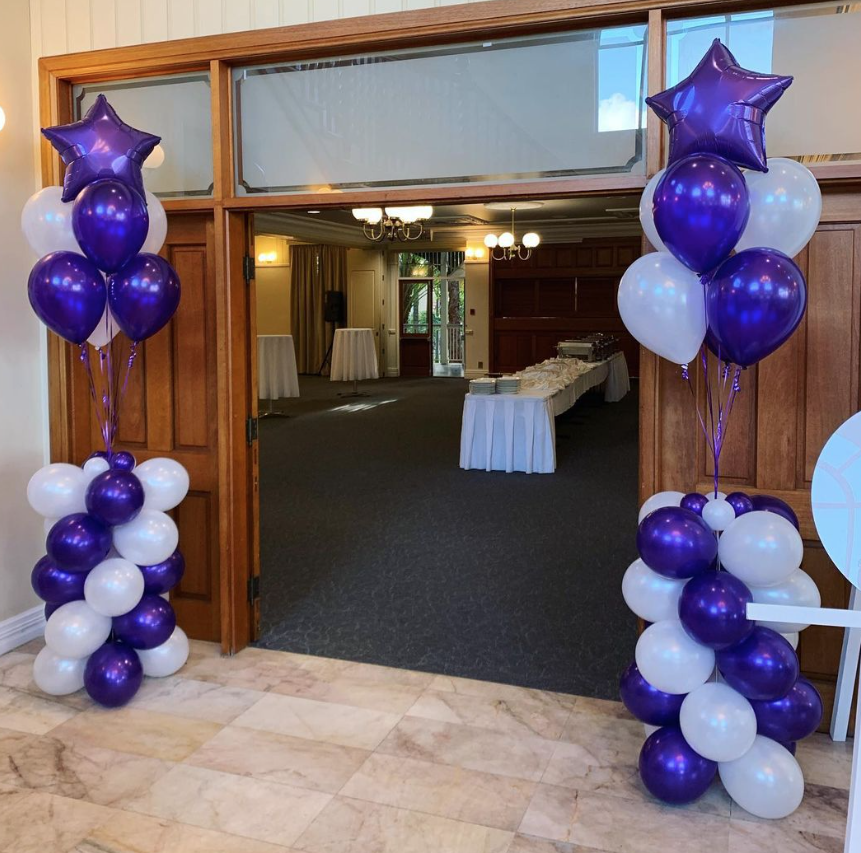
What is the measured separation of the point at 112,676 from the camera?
332cm

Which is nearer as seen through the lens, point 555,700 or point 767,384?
point 767,384

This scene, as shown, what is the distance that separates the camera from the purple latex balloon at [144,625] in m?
3.46

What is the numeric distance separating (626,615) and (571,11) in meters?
2.83

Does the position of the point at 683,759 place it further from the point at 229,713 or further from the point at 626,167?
the point at 626,167

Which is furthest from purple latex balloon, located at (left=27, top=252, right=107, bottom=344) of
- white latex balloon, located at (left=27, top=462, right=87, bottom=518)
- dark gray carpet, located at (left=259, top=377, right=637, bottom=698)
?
dark gray carpet, located at (left=259, top=377, right=637, bottom=698)

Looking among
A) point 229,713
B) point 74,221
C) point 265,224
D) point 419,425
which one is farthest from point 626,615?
point 265,224

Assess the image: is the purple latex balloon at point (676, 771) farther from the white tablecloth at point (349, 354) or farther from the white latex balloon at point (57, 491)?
the white tablecloth at point (349, 354)

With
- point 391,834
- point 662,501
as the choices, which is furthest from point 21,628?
point 662,501

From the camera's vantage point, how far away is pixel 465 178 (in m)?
3.49

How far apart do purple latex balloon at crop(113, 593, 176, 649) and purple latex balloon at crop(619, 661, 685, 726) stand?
1.85 meters

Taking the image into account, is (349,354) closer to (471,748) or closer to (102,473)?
(102,473)

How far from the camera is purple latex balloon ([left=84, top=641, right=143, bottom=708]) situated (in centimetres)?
332

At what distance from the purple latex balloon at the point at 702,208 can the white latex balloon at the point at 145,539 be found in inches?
85.1

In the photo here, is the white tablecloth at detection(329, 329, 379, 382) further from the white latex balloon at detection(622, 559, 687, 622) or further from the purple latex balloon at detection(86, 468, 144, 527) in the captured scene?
the white latex balloon at detection(622, 559, 687, 622)
